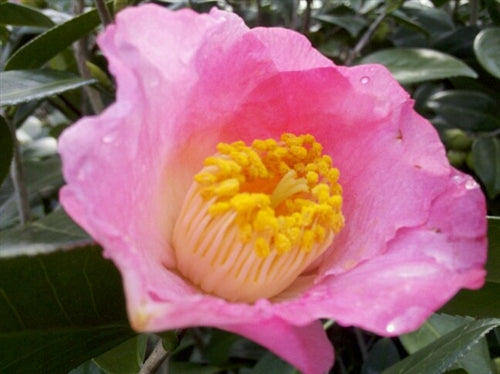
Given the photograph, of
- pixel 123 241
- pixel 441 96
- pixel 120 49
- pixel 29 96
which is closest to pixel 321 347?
pixel 123 241

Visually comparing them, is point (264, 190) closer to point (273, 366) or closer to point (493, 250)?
point (493, 250)

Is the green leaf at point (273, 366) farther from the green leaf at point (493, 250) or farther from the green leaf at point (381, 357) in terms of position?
the green leaf at point (493, 250)

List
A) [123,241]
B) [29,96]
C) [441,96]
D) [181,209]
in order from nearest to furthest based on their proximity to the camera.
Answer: [123,241] → [181,209] → [29,96] → [441,96]

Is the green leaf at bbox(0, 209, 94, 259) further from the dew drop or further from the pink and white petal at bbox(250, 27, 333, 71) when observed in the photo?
the pink and white petal at bbox(250, 27, 333, 71)

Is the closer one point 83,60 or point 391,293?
point 391,293

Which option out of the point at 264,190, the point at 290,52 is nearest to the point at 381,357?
the point at 264,190

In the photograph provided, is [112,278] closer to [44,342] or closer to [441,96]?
[44,342]
